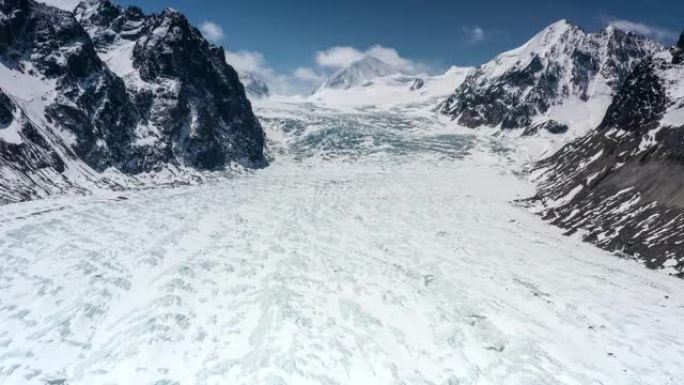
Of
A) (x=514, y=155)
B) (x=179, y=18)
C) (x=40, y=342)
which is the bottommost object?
(x=514, y=155)

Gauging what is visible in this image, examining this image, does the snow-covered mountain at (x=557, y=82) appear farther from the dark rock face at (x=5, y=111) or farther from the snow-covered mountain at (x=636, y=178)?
the dark rock face at (x=5, y=111)

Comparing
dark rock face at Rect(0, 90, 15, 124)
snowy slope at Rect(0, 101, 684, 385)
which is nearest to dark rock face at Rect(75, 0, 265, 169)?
dark rock face at Rect(0, 90, 15, 124)

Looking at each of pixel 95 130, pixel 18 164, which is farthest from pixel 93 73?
pixel 18 164

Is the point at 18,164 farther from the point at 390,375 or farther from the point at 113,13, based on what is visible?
the point at 113,13

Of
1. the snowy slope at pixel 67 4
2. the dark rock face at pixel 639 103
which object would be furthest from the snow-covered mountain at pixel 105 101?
the dark rock face at pixel 639 103

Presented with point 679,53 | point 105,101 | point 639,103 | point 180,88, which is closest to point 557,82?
point 679,53
